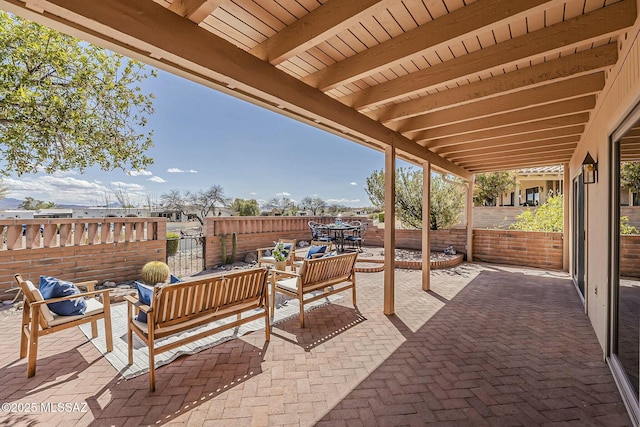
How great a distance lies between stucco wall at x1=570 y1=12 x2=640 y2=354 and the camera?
206 centimetres

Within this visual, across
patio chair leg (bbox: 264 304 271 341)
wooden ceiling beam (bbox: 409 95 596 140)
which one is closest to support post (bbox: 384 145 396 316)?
wooden ceiling beam (bbox: 409 95 596 140)

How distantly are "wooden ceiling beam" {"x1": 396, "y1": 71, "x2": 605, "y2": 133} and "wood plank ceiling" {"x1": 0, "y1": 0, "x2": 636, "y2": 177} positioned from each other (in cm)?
1

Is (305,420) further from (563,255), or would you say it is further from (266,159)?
(266,159)

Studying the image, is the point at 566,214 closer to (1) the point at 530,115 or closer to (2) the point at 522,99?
(1) the point at 530,115

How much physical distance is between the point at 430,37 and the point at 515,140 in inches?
142

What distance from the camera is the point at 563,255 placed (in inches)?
283

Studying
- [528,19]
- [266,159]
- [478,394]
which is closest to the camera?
[528,19]

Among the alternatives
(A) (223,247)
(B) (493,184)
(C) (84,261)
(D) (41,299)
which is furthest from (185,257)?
(B) (493,184)

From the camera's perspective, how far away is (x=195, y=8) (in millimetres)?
1775

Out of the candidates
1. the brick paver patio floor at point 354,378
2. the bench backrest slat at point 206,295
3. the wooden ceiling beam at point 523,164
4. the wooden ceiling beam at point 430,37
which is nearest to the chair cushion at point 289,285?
the brick paver patio floor at point 354,378

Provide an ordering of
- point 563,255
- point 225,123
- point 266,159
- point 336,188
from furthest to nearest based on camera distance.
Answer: point 336,188 < point 266,159 < point 225,123 < point 563,255

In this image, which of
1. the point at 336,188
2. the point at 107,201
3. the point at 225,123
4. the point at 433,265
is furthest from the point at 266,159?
the point at 433,265

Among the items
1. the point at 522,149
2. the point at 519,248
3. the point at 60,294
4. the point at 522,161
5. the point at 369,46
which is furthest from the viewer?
the point at 519,248

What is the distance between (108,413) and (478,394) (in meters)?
2.84
